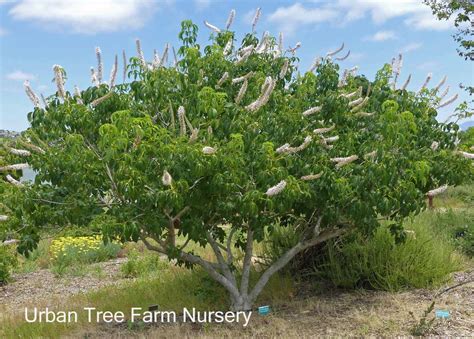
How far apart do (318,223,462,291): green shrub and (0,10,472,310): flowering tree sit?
4.00 ft

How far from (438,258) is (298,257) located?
83.8 inches

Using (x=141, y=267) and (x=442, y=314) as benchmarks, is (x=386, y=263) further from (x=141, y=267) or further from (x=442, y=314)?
(x=141, y=267)

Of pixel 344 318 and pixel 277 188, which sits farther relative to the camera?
pixel 344 318

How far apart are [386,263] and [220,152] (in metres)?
4.03

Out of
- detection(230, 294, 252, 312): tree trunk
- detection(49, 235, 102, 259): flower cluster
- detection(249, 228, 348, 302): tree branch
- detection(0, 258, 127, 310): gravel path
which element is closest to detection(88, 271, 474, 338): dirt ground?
detection(230, 294, 252, 312): tree trunk

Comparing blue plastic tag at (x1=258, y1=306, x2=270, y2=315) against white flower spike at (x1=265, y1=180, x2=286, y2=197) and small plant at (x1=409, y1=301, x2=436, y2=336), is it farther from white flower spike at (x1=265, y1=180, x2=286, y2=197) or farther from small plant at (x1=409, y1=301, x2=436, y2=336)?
white flower spike at (x1=265, y1=180, x2=286, y2=197)

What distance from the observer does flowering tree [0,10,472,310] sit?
5594mm

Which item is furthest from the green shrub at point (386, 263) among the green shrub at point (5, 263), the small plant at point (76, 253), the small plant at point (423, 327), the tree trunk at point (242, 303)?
the green shrub at point (5, 263)

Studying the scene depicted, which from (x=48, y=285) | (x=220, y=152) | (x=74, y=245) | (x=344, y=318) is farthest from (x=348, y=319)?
(x=74, y=245)

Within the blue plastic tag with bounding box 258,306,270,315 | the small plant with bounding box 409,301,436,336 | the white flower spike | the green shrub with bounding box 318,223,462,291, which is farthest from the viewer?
the green shrub with bounding box 318,223,462,291

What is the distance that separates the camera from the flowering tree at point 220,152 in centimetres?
559

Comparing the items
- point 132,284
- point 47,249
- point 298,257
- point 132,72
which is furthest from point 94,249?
point 132,72

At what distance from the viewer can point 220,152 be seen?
5547 mm

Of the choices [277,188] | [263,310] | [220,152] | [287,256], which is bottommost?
[263,310]
